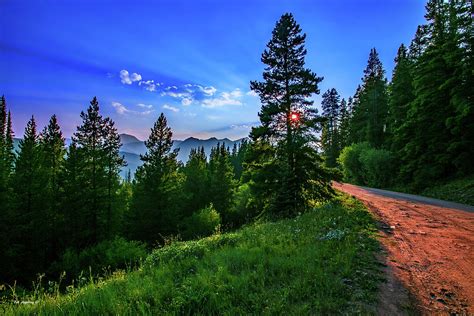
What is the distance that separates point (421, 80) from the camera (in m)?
25.1

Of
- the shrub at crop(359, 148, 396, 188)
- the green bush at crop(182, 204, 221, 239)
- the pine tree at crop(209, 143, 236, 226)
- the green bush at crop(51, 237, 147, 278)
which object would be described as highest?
the shrub at crop(359, 148, 396, 188)

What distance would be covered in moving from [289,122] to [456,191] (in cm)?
1332

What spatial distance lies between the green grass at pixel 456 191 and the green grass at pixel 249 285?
47.5 feet

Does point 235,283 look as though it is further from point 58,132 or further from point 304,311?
point 58,132

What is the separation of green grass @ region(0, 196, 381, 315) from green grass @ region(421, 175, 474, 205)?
14.5 metres

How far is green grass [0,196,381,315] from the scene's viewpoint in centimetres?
452

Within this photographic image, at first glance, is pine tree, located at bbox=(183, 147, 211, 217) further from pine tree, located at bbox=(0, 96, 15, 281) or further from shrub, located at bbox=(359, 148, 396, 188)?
shrub, located at bbox=(359, 148, 396, 188)

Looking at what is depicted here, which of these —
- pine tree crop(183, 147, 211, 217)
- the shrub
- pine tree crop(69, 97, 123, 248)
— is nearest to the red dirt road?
the shrub

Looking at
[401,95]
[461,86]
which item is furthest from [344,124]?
[461,86]

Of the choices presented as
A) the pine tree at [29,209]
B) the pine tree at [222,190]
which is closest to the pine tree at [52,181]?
the pine tree at [29,209]

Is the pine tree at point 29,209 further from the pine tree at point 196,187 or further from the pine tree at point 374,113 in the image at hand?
the pine tree at point 374,113

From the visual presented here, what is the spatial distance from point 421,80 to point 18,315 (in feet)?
102

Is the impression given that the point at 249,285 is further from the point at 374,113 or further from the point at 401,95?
the point at 374,113

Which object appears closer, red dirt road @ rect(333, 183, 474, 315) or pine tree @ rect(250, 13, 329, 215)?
red dirt road @ rect(333, 183, 474, 315)
